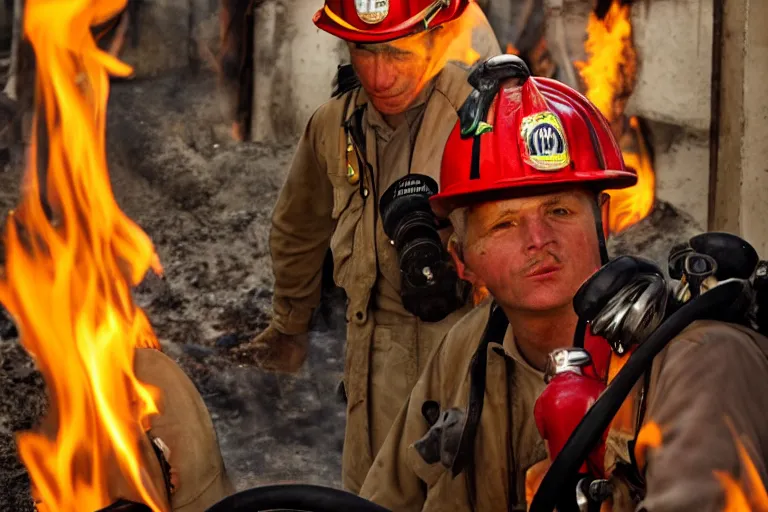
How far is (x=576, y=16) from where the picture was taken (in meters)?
8.66

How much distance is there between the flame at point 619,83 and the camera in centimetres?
841

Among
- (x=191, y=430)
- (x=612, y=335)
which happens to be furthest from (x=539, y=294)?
(x=191, y=430)

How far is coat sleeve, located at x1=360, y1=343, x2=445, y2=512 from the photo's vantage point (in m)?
3.90

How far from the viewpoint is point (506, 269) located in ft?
11.8

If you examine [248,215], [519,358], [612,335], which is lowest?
[248,215]

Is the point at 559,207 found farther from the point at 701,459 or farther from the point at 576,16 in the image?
the point at 576,16

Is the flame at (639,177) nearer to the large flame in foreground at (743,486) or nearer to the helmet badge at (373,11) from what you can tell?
the helmet badge at (373,11)

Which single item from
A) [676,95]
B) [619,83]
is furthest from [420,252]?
[619,83]

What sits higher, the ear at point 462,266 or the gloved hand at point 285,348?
the ear at point 462,266

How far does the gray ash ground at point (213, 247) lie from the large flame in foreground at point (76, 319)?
330 centimetres

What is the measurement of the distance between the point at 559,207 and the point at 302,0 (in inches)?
247

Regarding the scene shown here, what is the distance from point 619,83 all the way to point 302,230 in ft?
10.0

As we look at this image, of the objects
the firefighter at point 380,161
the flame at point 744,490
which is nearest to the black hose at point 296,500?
the flame at point 744,490

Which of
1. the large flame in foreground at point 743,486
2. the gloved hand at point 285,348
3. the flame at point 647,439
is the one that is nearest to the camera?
the large flame in foreground at point 743,486
